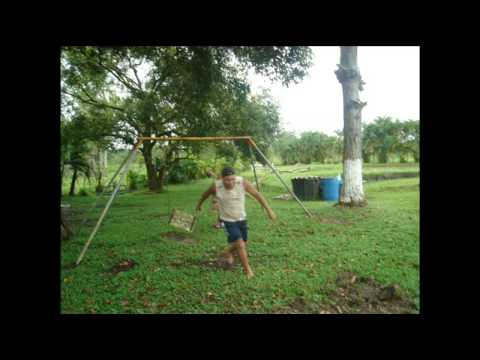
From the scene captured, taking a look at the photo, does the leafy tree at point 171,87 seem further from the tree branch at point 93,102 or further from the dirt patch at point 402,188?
the dirt patch at point 402,188

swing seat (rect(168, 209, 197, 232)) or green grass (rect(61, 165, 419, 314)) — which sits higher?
swing seat (rect(168, 209, 197, 232))

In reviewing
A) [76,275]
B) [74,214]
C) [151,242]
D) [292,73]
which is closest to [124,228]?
[151,242]

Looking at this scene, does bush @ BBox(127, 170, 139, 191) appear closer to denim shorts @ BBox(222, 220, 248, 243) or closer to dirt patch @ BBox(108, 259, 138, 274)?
dirt patch @ BBox(108, 259, 138, 274)

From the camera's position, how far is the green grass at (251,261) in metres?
3.21

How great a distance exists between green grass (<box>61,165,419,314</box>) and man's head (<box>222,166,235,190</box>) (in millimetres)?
1132

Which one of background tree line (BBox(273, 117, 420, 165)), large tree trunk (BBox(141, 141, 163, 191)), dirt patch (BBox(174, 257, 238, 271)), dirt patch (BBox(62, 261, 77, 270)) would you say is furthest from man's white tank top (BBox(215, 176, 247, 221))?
background tree line (BBox(273, 117, 420, 165))

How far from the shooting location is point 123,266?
4.03 metres

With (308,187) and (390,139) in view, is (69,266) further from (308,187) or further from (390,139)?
(390,139)

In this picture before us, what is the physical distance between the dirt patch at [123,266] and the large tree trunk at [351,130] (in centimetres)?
485

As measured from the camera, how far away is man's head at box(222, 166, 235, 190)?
3.53m

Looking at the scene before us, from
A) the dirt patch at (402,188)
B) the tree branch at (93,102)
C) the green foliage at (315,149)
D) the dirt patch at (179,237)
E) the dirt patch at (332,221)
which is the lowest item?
the dirt patch at (179,237)

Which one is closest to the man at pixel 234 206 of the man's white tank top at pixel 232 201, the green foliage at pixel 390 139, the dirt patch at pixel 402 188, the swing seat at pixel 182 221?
the man's white tank top at pixel 232 201

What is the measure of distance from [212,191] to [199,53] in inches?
144

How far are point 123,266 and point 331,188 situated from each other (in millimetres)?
5548
